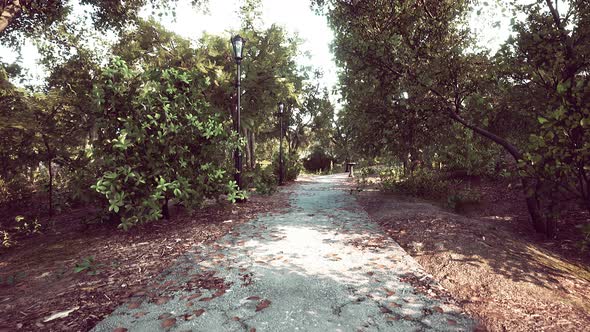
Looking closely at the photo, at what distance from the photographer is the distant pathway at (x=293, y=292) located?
2777 millimetres

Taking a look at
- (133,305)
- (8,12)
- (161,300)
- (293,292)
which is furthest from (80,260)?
(8,12)

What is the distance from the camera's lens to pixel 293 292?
11.0 feet

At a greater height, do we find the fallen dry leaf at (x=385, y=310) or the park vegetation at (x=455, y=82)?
the park vegetation at (x=455, y=82)

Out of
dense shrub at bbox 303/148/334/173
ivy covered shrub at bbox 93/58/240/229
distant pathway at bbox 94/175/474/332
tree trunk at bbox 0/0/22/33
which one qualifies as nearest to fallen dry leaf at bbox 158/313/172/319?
distant pathway at bbox 94/175/474/332

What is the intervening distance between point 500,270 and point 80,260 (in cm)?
605

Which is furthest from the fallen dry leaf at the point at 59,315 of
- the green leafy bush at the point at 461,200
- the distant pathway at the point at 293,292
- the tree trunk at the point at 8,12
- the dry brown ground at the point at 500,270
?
the green leafy bush at the point at 461,200

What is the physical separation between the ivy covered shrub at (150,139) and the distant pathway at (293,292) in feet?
5.38

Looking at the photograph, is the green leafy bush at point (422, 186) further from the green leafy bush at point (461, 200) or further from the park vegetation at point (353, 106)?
the green leafy bush at point (461, 200)

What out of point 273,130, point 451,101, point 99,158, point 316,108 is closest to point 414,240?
point 451,101

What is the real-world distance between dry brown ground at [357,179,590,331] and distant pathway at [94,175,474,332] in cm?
Answer: 34

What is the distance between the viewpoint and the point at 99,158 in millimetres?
Answer: 6012

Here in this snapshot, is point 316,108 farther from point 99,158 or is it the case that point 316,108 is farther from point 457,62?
point 99,158

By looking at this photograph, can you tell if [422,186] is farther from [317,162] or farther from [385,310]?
[317,162]

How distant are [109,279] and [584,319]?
5.23 meters
